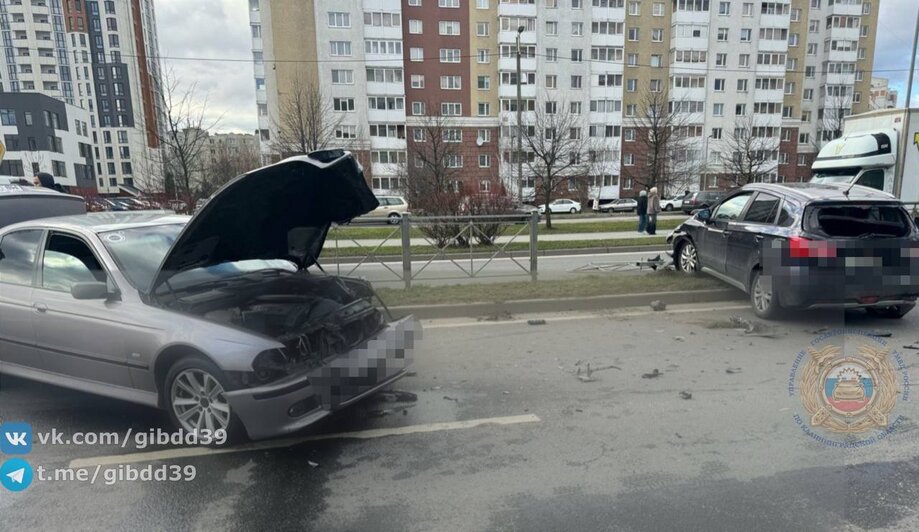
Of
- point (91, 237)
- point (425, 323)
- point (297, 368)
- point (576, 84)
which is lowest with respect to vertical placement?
point (425, 323)

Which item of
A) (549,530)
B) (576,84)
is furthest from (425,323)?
(576,84)

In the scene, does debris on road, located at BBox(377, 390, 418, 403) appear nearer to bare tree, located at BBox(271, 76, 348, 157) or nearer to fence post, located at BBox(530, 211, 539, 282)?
fence post, located at BBox(530, 211, 539, 282)

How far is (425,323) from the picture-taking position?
22.0 ft

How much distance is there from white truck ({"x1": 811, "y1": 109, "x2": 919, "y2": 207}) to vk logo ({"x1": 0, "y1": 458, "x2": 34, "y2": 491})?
1579 cm

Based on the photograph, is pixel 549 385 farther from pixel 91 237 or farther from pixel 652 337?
pixel 91 237

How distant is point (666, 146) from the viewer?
44.3m

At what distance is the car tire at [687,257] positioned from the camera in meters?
8.80

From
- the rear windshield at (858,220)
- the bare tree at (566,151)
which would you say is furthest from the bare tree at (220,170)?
the rear windshield at (858,220)

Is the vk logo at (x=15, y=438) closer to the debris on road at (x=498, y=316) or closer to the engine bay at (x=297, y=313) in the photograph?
the engine bay at (x=297, y=313)

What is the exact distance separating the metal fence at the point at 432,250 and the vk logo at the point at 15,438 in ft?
16.0

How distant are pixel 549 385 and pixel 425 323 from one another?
253 cm

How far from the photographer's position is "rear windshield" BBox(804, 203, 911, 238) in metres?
5.89

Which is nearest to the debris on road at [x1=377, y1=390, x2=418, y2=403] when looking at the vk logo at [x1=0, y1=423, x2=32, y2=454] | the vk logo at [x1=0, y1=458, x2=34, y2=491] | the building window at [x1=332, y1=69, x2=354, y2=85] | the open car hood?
the open car hood

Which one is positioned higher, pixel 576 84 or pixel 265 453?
pixel 576 84
